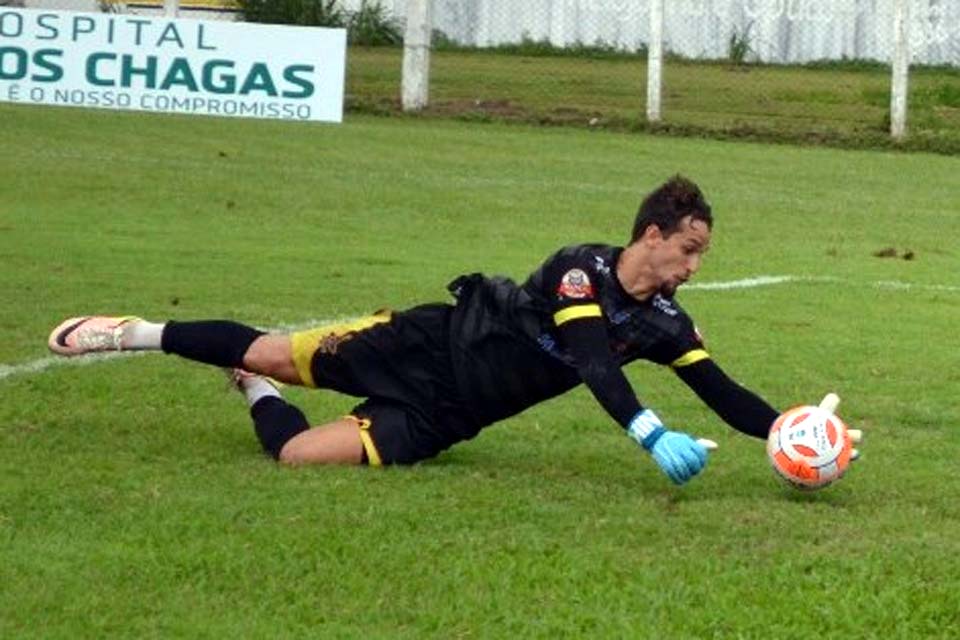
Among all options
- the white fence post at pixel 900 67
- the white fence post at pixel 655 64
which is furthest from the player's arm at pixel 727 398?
the white fence post at pixel 655 64

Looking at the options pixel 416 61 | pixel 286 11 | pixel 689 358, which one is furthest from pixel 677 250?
pixel 286 11

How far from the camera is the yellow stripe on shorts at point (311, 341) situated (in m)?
7.79

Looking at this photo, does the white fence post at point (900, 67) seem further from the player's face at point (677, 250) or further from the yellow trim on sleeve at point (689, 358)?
the player's face at point (677, 250)

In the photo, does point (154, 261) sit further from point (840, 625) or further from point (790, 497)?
point (840, 625)

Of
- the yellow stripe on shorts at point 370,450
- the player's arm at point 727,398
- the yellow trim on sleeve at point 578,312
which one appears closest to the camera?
the yellow trim on sleeve at point 578,312

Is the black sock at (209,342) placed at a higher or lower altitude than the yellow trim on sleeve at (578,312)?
lower

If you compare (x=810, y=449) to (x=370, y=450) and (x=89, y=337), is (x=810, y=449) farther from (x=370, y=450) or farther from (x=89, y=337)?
(x=89, y=337)

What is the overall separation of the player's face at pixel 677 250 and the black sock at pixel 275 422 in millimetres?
1254

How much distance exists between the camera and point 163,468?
23.6 feet

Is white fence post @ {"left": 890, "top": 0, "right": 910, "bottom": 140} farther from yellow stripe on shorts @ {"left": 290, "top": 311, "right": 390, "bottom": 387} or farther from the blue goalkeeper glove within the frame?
the blue goalkeeper glove

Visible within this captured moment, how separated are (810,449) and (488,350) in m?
1.10

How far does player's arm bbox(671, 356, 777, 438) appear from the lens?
24.7ft

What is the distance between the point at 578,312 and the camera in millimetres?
7156

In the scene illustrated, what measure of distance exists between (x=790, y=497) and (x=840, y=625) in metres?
1.58
